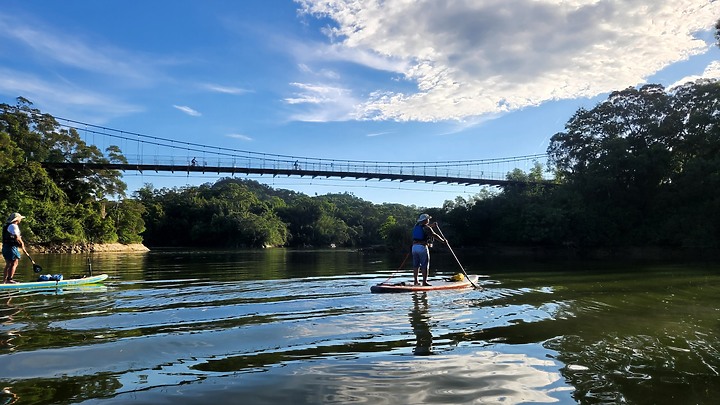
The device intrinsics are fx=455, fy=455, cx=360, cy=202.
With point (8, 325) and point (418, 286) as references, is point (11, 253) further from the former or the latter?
point (418, 286)

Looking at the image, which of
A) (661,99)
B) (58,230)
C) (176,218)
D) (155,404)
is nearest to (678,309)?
(155,404)

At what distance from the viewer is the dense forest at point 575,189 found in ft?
124

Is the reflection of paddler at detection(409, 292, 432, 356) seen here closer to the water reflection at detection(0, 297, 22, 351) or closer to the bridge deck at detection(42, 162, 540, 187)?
the water reflection at detection(0, 297, 22, 351)

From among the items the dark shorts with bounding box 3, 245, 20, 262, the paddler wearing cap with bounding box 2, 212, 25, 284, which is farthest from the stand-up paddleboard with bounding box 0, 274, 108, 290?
the dark shorts with bounding box 3, 245, 20, 262

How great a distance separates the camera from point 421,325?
672cm

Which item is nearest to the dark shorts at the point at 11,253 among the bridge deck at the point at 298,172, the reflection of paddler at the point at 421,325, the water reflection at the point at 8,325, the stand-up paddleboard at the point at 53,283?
the stand-up paddleboard at the point at 53,283

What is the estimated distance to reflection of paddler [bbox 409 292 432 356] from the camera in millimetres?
5332

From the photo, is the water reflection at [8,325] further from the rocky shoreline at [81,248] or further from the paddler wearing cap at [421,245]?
the rocky shoreline at [81,248]

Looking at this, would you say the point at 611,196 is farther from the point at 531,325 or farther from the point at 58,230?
the point at 58,230

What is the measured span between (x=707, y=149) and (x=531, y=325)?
40.8 meters

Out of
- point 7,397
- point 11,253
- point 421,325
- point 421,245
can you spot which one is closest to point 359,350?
point 421,325

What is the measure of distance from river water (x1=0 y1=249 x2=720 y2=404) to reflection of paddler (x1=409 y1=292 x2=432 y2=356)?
0.08 ft

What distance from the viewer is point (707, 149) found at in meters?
37.6

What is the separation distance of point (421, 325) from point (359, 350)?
171cm
